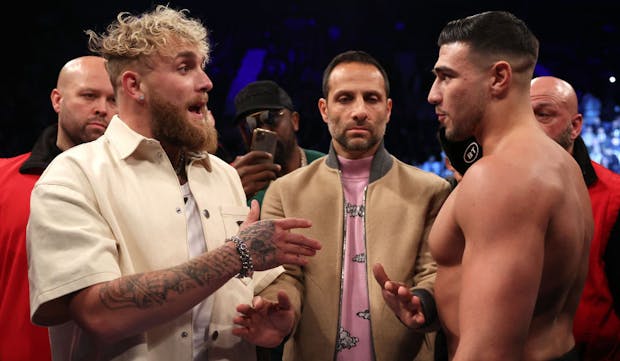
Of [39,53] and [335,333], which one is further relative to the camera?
[39,53]

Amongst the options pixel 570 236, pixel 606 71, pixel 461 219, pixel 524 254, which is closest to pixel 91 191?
pixel 461 219

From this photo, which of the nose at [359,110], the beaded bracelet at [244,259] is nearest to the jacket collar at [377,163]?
the nose at [359,110]

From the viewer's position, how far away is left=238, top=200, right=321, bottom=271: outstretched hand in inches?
63.1

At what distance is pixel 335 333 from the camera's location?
208 centimetres

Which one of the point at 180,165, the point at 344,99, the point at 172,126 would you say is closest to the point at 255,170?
the point at 344,99

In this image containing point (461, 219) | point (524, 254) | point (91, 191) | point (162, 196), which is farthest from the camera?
point (162, 196)

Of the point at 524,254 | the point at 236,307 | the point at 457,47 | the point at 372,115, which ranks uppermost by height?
the point at 457,47

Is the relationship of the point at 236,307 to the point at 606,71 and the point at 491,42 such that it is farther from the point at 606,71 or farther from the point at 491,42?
the point at 606,71

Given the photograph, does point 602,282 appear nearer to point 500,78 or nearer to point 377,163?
point 377,163

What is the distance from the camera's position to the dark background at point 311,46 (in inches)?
187

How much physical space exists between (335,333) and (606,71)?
11.7 feet

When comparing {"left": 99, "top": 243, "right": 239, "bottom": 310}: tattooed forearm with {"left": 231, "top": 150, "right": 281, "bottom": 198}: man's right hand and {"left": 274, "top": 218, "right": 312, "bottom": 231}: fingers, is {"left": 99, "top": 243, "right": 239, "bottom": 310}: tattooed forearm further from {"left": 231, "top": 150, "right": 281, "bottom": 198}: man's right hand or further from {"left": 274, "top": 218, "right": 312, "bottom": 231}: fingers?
{"left": 231, "top": 150, "right": 281, "bottom": 198}: man's right hand

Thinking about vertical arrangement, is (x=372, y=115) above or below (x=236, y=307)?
above

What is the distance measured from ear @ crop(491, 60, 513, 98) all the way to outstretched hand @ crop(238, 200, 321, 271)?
0.57 m
